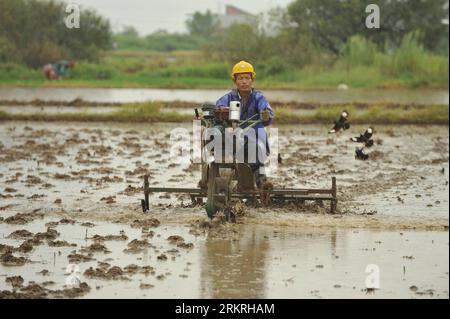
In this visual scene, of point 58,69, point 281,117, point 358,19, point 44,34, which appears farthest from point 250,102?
point 358,19

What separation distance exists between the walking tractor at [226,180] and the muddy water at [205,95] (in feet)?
55.5

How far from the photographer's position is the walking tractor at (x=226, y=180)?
1014 centimetres

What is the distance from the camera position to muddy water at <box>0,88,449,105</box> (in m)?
28.9

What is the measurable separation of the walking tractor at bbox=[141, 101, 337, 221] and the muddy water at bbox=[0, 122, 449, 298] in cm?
21

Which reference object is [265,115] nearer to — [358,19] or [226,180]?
[226,180]

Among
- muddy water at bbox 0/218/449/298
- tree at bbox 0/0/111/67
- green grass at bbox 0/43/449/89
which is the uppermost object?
tree at bbox 0/0/111/67

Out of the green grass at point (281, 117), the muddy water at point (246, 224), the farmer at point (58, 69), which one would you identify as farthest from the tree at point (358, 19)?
the muddy water at point (246, 224)

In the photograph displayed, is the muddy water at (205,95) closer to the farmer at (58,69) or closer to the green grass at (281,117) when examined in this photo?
the farmer at (58,69)

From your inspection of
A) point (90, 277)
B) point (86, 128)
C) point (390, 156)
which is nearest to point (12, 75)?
point (86, 128)

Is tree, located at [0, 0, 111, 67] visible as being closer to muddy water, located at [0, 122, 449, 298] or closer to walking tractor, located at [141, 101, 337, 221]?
muddy water, located at [0, 122, 449, 298]

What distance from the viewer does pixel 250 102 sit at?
36.3ft

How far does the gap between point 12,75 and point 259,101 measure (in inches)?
1050

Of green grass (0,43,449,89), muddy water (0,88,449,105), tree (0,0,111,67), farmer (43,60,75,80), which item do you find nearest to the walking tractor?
muddy water (0,88,449,105)

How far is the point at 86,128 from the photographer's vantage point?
2095cm
